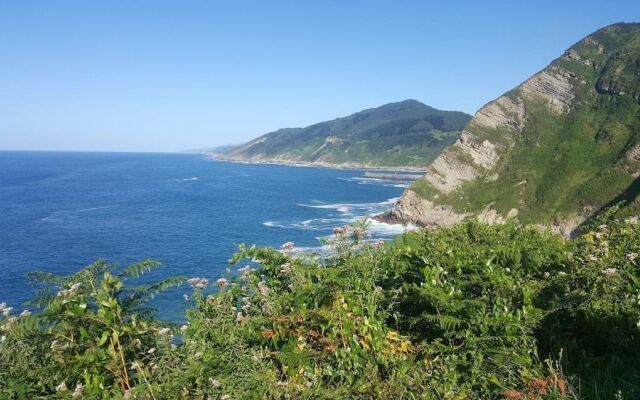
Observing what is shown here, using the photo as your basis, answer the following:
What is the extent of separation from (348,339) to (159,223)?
250 feet

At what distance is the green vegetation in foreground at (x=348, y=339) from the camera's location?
4.14 meters

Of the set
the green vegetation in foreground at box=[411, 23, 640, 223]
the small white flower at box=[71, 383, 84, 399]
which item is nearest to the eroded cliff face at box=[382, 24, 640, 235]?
the green vegetation in foreground at box=[411, 23, 640, 223]

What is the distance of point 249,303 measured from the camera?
6.16m

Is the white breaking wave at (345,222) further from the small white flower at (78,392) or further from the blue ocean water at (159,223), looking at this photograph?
the small white flower at (78,392)

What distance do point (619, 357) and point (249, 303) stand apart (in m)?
4.40

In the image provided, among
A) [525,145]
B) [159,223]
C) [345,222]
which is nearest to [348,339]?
[345,222]

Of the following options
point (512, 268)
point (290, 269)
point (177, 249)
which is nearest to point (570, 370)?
point (512, 268)

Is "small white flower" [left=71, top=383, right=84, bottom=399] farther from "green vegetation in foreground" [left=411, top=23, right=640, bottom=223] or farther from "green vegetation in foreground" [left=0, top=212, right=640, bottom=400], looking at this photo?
"green vegetation in foreground" [left=411, top=23, right=640, bottom=223]

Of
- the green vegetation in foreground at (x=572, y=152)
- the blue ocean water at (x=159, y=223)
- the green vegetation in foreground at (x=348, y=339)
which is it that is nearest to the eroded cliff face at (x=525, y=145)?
the green vegetation in foreground at (x=572, y=152)

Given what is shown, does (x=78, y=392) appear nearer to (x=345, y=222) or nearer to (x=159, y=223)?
(x=345, y=222)

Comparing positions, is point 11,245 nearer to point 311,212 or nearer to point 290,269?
point 311,212

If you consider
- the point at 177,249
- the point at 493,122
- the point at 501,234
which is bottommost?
the point at 177,249

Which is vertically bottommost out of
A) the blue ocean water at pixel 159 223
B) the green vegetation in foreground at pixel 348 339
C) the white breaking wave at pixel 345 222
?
the white breaking wave at pixel 345 222

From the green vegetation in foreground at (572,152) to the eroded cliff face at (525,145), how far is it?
0.20 metres
